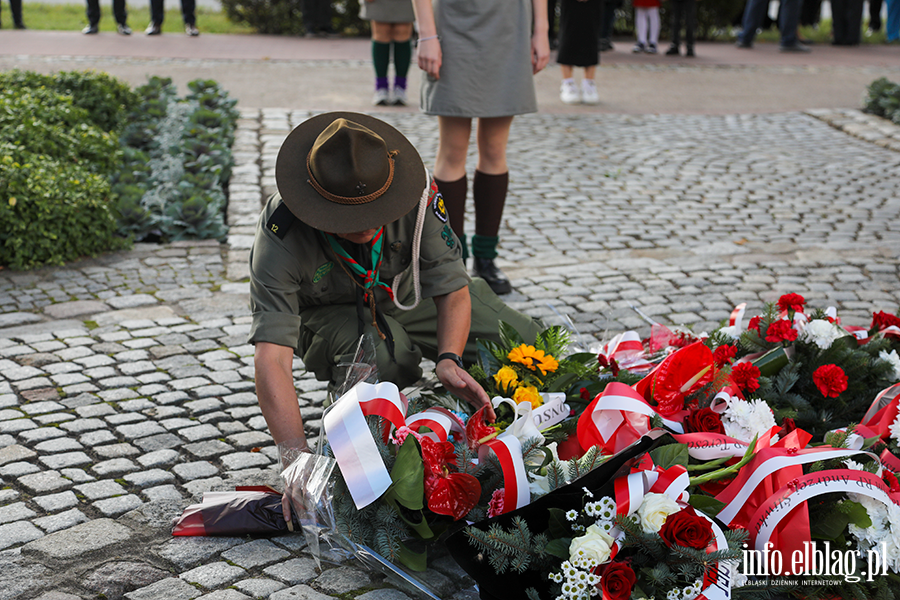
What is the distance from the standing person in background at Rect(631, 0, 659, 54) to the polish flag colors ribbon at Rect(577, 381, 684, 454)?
35.4 ft

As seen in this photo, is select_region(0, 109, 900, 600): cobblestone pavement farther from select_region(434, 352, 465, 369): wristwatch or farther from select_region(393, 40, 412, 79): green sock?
select_region(434, 352, 465, 369): wristwatch

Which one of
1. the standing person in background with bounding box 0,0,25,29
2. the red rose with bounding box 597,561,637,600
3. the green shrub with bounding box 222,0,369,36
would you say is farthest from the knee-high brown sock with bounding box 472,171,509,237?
the standing person in background with bounding box 0,0,25,29

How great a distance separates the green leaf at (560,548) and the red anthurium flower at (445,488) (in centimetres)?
28

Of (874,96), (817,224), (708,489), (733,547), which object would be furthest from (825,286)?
(874,96)

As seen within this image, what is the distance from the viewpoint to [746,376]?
273cm

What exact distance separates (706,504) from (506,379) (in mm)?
828

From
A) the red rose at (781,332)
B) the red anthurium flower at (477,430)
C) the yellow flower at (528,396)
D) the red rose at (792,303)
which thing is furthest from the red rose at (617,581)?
the red rose at (792,303)

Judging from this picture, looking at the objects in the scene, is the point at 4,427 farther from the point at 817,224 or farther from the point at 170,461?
the point at 817,224

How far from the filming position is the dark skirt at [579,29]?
851 centimetres

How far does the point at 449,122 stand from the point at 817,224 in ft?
9.87

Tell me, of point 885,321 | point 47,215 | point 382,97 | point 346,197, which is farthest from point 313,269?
point 382,97

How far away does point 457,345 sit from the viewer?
9.23 ft

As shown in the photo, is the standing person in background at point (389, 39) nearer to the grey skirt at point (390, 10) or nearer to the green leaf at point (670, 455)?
the grey skirt at point (390, 10)

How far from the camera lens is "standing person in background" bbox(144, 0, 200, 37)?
12398mm
